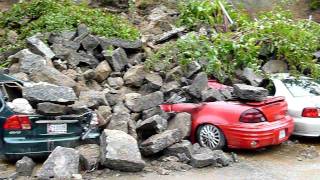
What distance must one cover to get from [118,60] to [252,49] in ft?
9.63

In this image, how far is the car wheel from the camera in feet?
28.5

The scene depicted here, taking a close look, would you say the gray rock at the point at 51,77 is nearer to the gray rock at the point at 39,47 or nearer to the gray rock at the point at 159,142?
the gray rock at the point at 39,47

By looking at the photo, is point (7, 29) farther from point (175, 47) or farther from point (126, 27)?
point (175, 47)

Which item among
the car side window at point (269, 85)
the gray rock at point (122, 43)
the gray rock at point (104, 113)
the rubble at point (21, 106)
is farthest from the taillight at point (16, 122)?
the car side window at point (269, 85)

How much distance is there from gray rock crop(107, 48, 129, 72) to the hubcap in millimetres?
2424

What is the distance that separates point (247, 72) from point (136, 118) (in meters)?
2.94

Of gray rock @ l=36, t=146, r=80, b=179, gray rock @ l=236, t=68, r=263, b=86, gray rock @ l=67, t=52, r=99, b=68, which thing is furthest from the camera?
gray rock @ l=236, t=68, r=263, b=86

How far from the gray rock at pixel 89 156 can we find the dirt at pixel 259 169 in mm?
131

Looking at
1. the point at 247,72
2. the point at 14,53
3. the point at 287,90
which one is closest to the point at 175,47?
the point at 247,72

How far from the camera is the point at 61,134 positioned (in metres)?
7.54

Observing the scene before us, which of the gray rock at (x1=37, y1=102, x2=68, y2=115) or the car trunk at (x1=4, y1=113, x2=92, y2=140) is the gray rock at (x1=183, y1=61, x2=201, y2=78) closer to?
the car trunk at (x1=4, y1=113, x2=92, y2=140)

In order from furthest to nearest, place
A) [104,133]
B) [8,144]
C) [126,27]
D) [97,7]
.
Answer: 1. [97,7]
2. [126,27]
3. [104,133]
4. [8,144]

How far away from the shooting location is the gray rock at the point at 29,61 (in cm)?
937

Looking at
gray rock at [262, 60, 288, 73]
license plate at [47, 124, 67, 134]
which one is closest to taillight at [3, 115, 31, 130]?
license plate at [47, 124, 67, 134]
